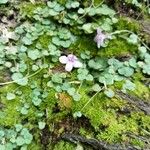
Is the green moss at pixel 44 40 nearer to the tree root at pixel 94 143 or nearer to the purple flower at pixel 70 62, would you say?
the purple flower at pixel 70 62

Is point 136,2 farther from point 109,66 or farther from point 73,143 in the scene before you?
point 73,143

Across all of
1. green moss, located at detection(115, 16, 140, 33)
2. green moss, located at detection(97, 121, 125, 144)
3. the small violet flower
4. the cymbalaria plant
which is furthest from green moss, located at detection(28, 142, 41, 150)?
green moss, located at detection(115, 16, 140, 33)

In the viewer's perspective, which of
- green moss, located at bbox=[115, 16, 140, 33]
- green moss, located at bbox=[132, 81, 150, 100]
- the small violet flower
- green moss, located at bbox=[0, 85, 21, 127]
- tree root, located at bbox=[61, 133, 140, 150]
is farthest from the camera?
green moss, located at bbox=[115, 16, 140, 33]

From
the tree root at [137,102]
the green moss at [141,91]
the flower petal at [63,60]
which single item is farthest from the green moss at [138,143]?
the flower petal at [63,60]

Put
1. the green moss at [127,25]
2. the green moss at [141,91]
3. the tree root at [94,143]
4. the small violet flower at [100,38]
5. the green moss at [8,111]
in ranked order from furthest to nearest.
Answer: the green moss at [127,25], the small violet flower at [100,38], the green moss at [141,91], the green moss at [8,111], the tree root at [94,143]

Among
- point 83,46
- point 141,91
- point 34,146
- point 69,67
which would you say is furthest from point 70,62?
point 34,146

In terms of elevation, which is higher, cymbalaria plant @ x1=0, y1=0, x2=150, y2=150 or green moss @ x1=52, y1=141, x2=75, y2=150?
cymbalaria plant @ x1=0, y1=0, x2=150, y2=150

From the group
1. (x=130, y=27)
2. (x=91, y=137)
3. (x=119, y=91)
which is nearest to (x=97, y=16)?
(x=130, y=27)

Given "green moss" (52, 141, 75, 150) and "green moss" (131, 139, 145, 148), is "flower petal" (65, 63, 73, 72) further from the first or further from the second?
"green moss" (131, 139, 145, 148)

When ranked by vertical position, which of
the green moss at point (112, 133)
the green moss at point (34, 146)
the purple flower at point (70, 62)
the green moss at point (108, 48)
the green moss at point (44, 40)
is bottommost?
the green moss at point (34, 146)

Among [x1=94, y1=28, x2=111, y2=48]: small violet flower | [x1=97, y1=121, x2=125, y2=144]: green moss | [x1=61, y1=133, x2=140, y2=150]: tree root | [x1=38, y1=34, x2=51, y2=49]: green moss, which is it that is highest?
[x1=94, y1=28, x2=111, y2=48]: small violet flower
